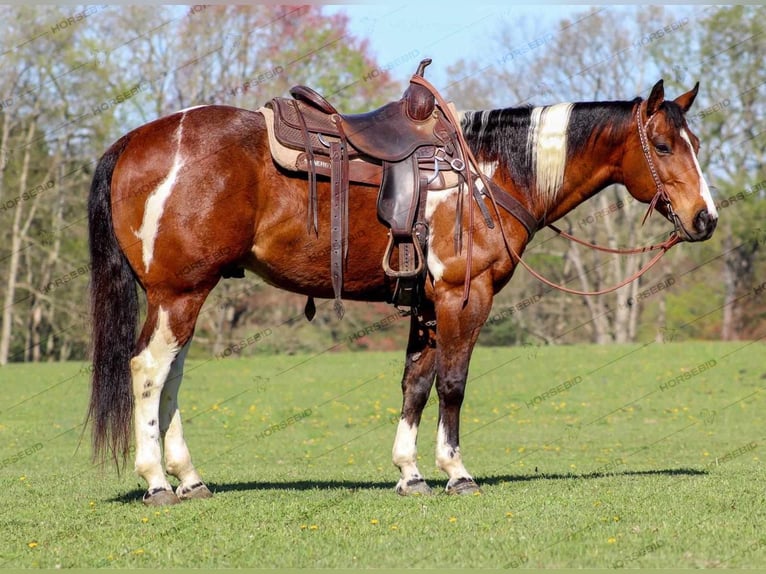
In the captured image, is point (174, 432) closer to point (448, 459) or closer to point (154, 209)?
point (154, 209)

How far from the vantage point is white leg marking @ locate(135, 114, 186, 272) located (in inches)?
268

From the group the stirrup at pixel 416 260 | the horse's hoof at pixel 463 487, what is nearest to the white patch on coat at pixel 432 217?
the stirrup at pixel 416 260

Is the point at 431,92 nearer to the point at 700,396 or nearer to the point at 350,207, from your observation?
the point at 350,207

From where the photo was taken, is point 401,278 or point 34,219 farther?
point 34,219

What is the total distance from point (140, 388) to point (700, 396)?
14.8 m

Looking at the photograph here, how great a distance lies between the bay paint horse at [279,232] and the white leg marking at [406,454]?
0.01 meters

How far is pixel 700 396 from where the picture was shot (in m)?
19.2

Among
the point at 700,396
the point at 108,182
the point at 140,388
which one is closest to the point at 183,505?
the point at 140,388

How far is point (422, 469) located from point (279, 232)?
4.08 m

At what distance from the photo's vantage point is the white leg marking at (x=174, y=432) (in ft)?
23.2

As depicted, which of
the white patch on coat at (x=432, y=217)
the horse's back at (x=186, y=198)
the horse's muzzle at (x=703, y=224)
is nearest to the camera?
the horse's back at (x=186, y=198)

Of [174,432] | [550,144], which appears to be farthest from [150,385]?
[550,144]

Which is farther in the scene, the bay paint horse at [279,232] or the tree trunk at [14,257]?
the tree trunk at [14,257]

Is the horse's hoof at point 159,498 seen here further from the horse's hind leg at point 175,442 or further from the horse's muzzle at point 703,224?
the horse's muzzle at point 703,224
